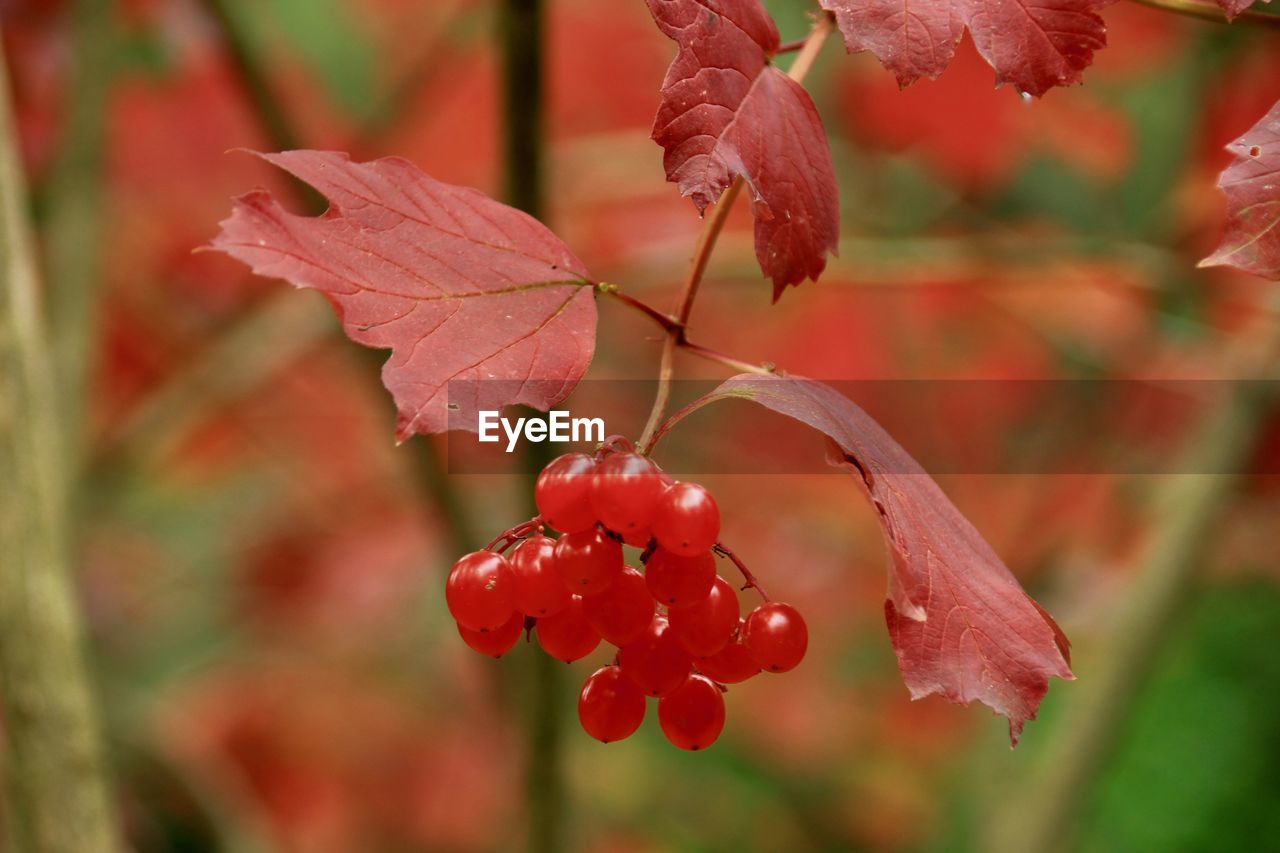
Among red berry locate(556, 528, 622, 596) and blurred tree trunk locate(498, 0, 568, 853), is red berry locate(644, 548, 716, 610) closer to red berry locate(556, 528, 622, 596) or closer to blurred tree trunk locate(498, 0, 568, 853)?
red berry locate(556, 528, 622, 596)

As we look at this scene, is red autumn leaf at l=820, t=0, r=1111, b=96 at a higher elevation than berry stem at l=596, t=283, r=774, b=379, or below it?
higher

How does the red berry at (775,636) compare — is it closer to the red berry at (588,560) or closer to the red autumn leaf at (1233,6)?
the red berry at (588,560)

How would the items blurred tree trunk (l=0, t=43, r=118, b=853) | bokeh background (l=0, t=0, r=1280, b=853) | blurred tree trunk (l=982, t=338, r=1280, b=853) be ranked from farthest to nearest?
bokeh background (l=0, t=0, r=1280, b=853)
blurred tree trunk (l=982, t=338, r=1280, b=853)
blurred tree trunk (l=0, t=43, r=118, b=853)

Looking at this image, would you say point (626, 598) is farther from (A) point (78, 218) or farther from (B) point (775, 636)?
(A) point (78, 218)

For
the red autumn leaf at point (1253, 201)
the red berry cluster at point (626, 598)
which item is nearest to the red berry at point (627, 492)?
the red berry cluster at point (626, 598)

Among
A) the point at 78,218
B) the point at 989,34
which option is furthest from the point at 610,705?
the point at 78,218

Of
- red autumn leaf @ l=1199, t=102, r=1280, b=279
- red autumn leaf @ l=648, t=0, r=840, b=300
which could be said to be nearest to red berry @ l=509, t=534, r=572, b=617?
red autumn leaf @ l=648, t=0, r=840, b=300
